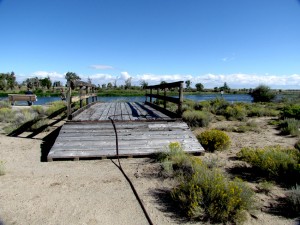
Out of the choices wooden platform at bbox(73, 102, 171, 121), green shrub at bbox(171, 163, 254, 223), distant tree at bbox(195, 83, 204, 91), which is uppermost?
distant tree at bbox(195, 83, 204, 91)

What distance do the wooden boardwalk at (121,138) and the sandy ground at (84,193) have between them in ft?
0.93

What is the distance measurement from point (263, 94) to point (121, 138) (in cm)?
3058

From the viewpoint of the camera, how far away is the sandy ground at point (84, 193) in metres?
3.45

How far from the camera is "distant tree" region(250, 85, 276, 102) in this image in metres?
32.3

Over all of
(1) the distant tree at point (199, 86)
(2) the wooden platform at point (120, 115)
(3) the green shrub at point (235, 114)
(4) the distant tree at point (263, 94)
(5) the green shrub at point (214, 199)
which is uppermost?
(1) the distant tree at point (199, 86)

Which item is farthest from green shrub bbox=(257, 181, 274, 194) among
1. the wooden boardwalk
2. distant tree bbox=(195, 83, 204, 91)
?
distant tree bbox=(195, 83, 204, 91)

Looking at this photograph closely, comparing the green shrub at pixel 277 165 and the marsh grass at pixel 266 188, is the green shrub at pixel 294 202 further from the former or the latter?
the green shrub at pixel 277 165

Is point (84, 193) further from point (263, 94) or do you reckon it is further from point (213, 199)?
point (263, 94)

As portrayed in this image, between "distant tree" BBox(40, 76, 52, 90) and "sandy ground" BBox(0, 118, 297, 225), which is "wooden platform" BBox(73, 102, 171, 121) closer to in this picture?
"sandy ground" BBox(0, 118, 297, 225)

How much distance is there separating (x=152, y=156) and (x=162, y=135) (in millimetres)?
953

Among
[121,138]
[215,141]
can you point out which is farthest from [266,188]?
[121,138]

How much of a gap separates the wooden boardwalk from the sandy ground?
284mm

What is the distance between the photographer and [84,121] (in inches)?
286

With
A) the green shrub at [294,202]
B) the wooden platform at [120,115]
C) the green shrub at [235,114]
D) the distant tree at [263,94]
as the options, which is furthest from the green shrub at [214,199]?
the distant tree at [263,94]
